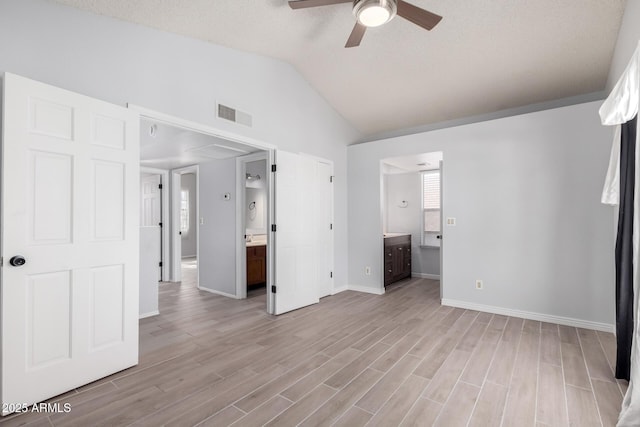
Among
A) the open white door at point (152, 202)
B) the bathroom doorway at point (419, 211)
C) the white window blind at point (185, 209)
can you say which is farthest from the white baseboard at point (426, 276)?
the white window blind at point (185, 209)

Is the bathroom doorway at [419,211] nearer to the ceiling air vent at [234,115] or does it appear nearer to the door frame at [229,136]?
the door frame at [229,136]

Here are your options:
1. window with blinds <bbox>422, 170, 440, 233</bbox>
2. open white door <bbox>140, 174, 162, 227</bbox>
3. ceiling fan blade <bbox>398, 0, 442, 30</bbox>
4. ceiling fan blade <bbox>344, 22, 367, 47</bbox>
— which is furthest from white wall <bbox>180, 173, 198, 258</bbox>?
ceiling fan blade <bbox>398, 0, 442, 30</bbox>

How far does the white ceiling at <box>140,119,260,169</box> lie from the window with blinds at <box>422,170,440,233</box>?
3.64 meters

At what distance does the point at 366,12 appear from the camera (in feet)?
7.50

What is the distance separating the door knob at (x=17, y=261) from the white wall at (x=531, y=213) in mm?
4442

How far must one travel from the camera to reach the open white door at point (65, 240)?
76.1 inches

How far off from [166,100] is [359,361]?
9.81ft

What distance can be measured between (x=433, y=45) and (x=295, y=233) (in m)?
2.85

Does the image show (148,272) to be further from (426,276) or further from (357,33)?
(426,276)

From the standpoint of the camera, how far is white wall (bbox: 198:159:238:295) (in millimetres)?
4844

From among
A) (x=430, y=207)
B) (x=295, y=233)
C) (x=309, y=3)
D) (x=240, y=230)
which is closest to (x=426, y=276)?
(x=430, y=207)

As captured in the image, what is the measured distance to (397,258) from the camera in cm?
574

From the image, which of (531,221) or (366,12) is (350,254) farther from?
(366,12)

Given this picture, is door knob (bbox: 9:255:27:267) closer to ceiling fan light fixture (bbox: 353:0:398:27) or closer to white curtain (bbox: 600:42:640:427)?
ceiling fan light fixture (bbox: 353:0:398:27)
